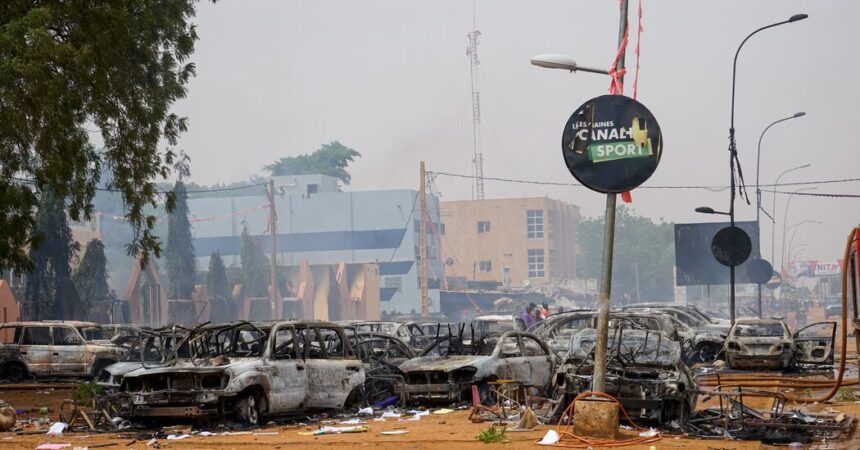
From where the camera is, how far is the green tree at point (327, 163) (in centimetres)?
12950

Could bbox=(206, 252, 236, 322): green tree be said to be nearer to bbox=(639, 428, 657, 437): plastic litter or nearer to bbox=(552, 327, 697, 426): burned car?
bbox=(552, 327, 697, 426): burned car

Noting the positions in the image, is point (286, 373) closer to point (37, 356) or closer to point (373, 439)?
point (373, 439)

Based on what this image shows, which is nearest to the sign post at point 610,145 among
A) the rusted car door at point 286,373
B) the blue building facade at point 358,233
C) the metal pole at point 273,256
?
the rusted car door at point 286,373

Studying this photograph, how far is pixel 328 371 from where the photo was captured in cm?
1767

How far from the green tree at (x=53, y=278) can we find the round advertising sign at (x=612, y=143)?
39391 mm

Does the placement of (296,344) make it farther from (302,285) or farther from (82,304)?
(302,285)

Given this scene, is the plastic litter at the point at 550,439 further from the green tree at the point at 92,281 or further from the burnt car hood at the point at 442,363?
the green tree at the point at 92,281

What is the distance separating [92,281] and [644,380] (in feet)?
151

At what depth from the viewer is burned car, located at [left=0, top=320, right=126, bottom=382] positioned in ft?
91.5

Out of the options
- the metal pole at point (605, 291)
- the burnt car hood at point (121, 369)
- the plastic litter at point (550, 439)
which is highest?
the metal pole at point (605, 291)

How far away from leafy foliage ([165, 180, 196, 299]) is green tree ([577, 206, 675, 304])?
218 feet

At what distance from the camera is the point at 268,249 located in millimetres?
94938

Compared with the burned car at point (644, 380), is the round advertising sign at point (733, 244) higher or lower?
higher

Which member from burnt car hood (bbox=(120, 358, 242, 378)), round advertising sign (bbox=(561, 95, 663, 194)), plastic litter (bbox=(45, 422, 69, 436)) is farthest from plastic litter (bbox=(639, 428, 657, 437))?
plastic litter (bbox=(45, 422, 69, 436))
